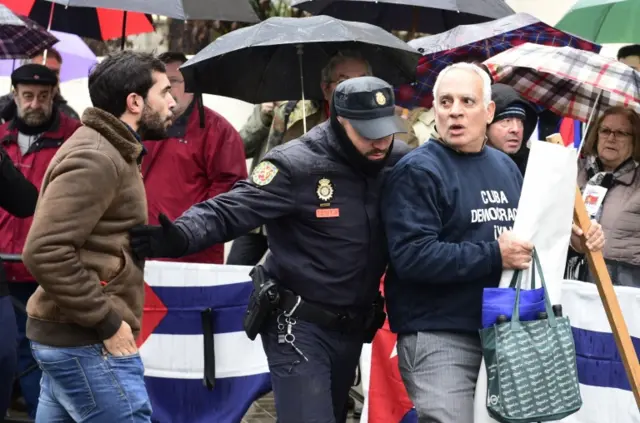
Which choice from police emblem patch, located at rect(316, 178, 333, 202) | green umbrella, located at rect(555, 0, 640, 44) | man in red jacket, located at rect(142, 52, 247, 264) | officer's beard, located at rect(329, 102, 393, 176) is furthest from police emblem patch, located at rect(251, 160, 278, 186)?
green umbrella, located at rect(555, 0, 640, 44)

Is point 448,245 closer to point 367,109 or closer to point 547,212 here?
point 547,212

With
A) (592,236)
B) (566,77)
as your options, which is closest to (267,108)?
(566,77)

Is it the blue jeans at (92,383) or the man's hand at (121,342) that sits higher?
the man's hand at (121,342)

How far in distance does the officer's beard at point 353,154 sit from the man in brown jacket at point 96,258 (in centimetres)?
71

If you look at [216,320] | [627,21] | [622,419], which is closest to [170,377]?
[216,320]

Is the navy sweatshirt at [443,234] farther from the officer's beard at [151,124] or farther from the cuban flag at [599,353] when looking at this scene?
the cuban flag at [599,353]

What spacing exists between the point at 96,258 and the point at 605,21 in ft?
17.3

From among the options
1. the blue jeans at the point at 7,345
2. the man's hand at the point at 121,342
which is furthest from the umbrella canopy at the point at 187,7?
the man's hand at the point at 121,342

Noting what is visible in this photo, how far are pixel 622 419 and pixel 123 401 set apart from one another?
264 centimetres

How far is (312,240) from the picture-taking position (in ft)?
16.1

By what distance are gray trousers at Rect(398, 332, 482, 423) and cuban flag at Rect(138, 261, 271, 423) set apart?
2.15m

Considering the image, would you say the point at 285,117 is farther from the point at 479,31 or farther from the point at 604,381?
the point at 604,381

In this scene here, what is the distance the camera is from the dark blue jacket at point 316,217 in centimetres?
487

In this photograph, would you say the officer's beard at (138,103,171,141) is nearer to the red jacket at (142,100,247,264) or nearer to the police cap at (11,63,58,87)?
the red jacket at (142,100,247,264)
